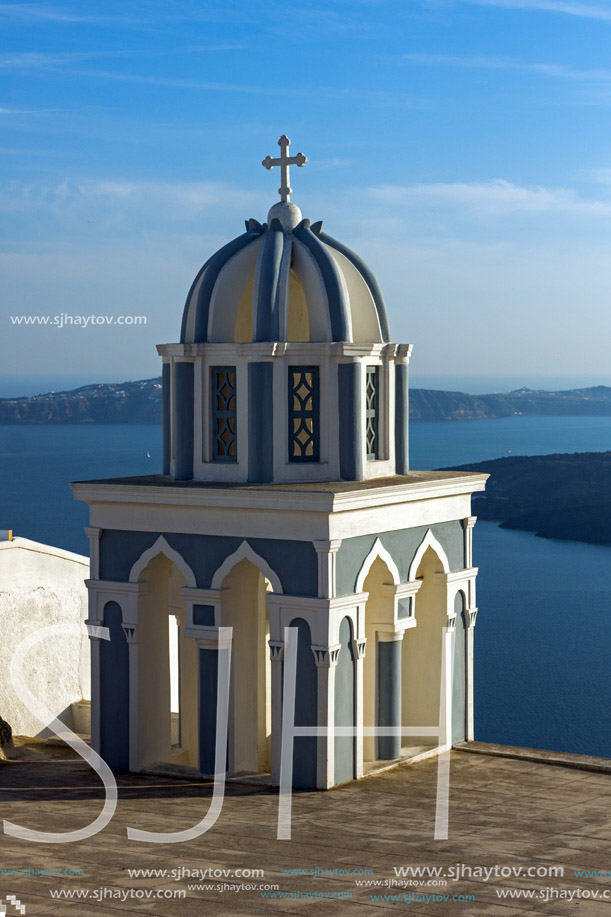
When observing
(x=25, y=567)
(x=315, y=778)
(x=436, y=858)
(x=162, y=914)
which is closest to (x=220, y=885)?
(x=162, y=914)

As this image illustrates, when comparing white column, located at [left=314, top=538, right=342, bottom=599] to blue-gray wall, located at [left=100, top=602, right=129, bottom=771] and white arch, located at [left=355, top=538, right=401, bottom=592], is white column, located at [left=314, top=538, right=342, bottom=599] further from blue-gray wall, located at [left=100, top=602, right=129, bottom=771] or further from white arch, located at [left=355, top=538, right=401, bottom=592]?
blue-gray wall, located at [left=100, top=602, right=129, bottom=771]

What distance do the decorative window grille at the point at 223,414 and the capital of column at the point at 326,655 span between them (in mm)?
2078

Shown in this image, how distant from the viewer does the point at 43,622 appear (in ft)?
57.5

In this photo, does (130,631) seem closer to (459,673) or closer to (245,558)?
(245,558)

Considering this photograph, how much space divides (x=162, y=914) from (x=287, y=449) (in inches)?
205

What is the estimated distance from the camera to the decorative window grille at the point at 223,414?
11883 millimetres

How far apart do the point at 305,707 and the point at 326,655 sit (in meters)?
0.55

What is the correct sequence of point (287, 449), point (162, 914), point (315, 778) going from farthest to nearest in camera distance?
1. point (287, 449)
2. point (315, 778)
3. point (162, 914)

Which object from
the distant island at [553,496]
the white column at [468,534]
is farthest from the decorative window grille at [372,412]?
the distant island at [553,496]

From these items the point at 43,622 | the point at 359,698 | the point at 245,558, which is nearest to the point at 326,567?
the point at 245,558

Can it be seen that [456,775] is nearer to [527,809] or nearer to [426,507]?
[527,809]

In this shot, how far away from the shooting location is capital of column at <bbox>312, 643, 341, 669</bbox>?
1080 centimetres

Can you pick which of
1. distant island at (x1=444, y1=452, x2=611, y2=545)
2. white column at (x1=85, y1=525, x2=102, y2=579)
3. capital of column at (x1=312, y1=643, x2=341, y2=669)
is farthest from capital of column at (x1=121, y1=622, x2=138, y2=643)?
distant island at (x1=444, y1=452, x2=611, y2=545)

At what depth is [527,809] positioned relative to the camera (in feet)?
33.6
